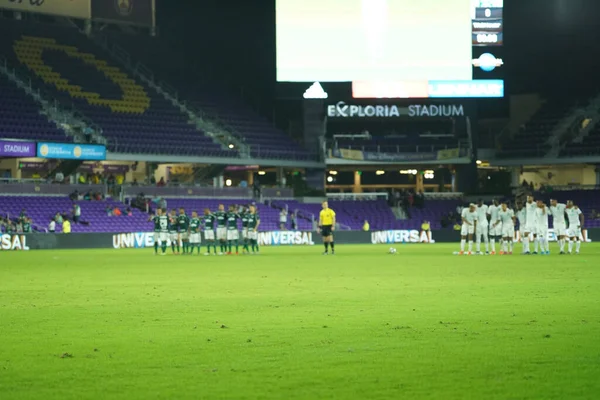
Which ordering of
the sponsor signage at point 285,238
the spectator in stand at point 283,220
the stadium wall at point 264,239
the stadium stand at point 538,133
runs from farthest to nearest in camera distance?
the stadium stand at point 538,133 < the spectator in stand at point 283,220 < the sponsor signage at point 285,238 < the stadium wall at point 264,239

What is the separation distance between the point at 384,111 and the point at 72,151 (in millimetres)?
22127

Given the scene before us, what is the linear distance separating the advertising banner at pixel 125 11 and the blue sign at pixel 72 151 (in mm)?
13961

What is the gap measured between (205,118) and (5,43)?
1386 cm

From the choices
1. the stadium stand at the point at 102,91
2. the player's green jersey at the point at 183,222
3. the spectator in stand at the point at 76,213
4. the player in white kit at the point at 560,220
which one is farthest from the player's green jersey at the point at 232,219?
the stadium stand at the point at 102,91

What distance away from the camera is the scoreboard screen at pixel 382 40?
6284cm

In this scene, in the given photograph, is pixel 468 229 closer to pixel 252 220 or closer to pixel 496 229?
pixel 496 229

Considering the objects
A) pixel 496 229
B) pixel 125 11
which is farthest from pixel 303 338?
pixel 125 11

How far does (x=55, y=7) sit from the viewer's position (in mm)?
65188

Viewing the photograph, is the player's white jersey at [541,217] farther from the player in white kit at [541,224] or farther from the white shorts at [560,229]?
the white shorts at [560,229]

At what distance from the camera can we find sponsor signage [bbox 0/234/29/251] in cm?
4806

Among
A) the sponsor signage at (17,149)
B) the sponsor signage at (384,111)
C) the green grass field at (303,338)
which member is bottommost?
the green grass field at (303,338)

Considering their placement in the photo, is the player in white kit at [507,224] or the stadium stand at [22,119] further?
the stadium stand at [22,119]

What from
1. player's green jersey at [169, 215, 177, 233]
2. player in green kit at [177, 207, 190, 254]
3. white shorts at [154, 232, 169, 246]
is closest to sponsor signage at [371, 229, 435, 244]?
player in green kit at [177, 207, 190, 254]

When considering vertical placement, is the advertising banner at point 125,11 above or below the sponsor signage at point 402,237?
above
